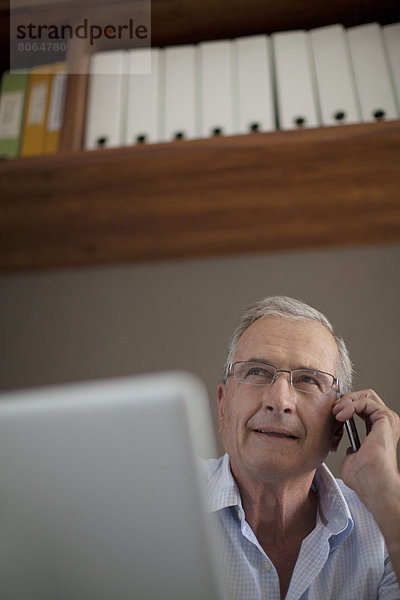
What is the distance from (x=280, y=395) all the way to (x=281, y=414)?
0.04 m

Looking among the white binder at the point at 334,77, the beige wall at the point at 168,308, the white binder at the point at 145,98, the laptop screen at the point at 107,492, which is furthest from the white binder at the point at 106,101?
the laptop screen at the point at 107,492

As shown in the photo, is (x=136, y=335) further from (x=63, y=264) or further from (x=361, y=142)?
(x=361, y=142)

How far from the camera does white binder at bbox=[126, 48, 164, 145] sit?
4.33 ft

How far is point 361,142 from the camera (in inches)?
47.5

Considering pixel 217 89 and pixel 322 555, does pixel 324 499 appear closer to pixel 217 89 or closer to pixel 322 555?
pixel 322 555

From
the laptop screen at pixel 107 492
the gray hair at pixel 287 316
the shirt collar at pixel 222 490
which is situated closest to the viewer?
the laptop screen at pixel 107 492

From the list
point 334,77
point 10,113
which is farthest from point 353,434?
point 10,113

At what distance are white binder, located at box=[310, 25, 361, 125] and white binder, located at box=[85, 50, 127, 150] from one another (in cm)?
48

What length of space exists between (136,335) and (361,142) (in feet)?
2.30

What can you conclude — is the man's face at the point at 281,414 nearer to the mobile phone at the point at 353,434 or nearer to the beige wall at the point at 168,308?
the mobile phone at the point at 353,434

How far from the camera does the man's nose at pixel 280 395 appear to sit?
1.06 metres

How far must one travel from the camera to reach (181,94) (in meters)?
1.36

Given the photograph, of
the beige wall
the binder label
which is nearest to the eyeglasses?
the beige wall

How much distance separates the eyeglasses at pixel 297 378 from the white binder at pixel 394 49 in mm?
625
